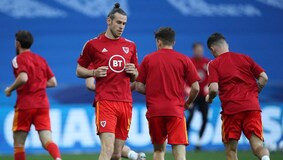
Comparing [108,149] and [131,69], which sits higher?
[131,69]

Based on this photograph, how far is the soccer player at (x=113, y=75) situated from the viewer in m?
9.51

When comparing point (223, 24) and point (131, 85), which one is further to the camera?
point (223, 24)

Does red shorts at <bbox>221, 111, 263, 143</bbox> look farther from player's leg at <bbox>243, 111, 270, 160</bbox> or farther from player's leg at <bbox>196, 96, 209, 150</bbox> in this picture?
player's leg at <bbox>196, 96, 209, 150</bbox>

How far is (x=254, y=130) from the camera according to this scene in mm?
9922

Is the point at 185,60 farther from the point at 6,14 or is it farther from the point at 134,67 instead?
the point at 6,14

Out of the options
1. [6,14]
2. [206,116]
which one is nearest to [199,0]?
[206,116]

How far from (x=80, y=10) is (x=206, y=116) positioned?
4.18m

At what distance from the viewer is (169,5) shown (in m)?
18.7

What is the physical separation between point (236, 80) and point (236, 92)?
154mm

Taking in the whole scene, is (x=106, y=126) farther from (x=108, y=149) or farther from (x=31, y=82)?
(x=31, y=82)

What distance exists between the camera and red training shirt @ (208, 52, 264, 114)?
1010 centimetres

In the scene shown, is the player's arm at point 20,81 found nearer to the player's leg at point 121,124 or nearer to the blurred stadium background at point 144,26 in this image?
the player's leg at point 121,124

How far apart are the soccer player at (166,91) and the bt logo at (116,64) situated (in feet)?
1.24

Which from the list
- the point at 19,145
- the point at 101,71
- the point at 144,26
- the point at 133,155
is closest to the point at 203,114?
the point at 144,26
